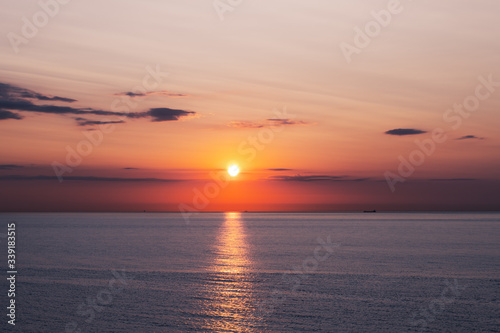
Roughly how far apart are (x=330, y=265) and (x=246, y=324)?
33.6 metres

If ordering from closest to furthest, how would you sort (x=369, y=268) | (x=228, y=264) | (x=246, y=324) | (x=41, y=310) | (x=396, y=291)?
(x=246, y=324)
(x=41, y=310)
(x=396, y=291)
(x=369, y=268)
(x=228, y=264)

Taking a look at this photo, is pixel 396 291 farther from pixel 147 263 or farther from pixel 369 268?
pixel 147 263

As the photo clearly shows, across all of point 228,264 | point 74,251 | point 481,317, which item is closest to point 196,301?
point 481,317

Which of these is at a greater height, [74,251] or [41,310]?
[74,251]

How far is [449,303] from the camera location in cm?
4144

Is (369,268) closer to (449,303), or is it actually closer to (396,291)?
(396,291)

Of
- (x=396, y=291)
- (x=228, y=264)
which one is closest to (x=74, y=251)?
(x=228, y=264)

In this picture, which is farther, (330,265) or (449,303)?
(330,265)

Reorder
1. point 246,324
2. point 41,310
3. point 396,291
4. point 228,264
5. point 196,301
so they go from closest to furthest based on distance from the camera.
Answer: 1. point 246,324
2. point 41,310
3. point 196,301
4. point 396,291
5. point 228,264

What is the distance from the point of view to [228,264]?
228ft

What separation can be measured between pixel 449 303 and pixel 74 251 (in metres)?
67.9

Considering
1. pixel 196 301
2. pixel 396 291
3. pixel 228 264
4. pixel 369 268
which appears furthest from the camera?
pixel 228 264

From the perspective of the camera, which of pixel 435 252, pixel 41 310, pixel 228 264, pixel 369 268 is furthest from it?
pixel 435 252

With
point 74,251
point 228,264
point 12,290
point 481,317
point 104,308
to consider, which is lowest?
point 481,317
